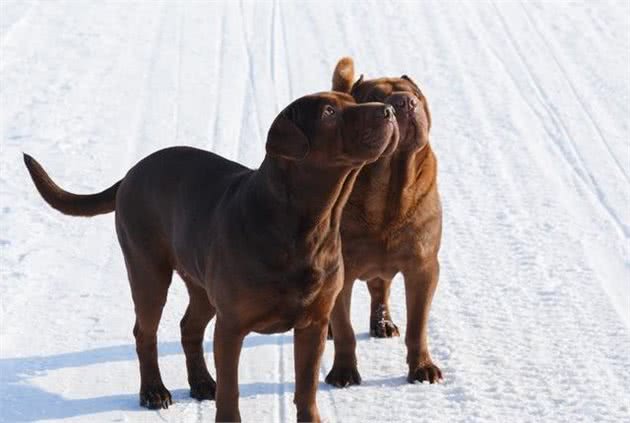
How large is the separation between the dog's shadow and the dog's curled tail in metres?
0.75

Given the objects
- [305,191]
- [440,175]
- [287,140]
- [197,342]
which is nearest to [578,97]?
[440,175]

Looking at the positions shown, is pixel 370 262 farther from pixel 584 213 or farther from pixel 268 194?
pixel 584 213

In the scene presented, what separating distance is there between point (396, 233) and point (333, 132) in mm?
1288

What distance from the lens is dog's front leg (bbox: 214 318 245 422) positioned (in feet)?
17.1

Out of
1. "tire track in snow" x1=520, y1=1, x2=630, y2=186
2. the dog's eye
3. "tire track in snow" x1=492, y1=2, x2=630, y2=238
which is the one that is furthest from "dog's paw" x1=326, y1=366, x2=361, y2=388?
"tire track in snow" x1=520, y1=1, x2=630, y2=186

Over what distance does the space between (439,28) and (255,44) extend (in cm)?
189

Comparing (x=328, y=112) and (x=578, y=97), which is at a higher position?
(x=578, y=97)

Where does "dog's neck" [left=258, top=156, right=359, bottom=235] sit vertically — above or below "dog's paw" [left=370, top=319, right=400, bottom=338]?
above

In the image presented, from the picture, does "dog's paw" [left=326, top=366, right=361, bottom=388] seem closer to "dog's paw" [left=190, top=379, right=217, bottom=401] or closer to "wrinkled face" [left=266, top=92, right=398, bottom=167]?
"dog's paw" [left=190, top=379, right=217, bottom=401]

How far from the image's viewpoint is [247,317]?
514cm

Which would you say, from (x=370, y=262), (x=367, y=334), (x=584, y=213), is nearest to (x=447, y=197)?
(x=584, y=213)

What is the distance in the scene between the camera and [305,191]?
5051 mm

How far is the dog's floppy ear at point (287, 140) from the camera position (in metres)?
4.86

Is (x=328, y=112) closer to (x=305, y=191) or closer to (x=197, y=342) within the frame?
(x=305, y=191)
